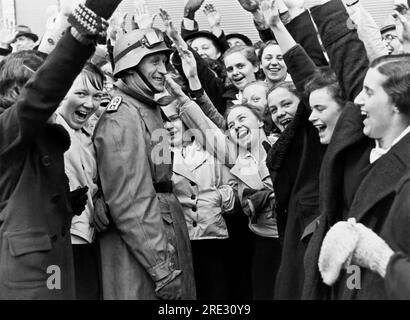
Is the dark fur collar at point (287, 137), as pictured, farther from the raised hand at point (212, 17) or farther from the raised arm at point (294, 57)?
the raised hand at point (212, 17)

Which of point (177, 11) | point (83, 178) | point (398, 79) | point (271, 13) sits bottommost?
point (83, 178)

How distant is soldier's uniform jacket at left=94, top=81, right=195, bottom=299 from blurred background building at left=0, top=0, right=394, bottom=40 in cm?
448

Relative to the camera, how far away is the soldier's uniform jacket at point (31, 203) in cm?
381

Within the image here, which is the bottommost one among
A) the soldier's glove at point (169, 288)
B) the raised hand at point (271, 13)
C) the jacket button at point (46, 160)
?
the soldier's glove at point (169, 288)

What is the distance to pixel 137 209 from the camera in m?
4.72

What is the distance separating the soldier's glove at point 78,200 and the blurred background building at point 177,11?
4.94 meters

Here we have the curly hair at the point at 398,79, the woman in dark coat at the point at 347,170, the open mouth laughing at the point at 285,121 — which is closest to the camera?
the woman in dark coat at the point at 347,170

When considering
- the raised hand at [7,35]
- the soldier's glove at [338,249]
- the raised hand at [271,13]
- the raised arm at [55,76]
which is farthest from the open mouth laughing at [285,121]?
the raised hand at [7,35]

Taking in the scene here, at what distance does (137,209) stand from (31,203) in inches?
34.5

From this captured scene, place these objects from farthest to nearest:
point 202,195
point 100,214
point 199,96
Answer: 1. point 199,96
2. point 202,195
3. point 100,214

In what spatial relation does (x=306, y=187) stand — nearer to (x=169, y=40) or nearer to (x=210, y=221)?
(x=210, y=221)

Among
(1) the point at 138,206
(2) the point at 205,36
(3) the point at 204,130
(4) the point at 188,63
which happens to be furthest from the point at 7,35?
(1) the point at 138,206

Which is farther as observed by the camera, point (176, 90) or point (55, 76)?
A: point (176, 90)

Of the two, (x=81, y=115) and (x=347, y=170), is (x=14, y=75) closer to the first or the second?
(x=81, y=115)
